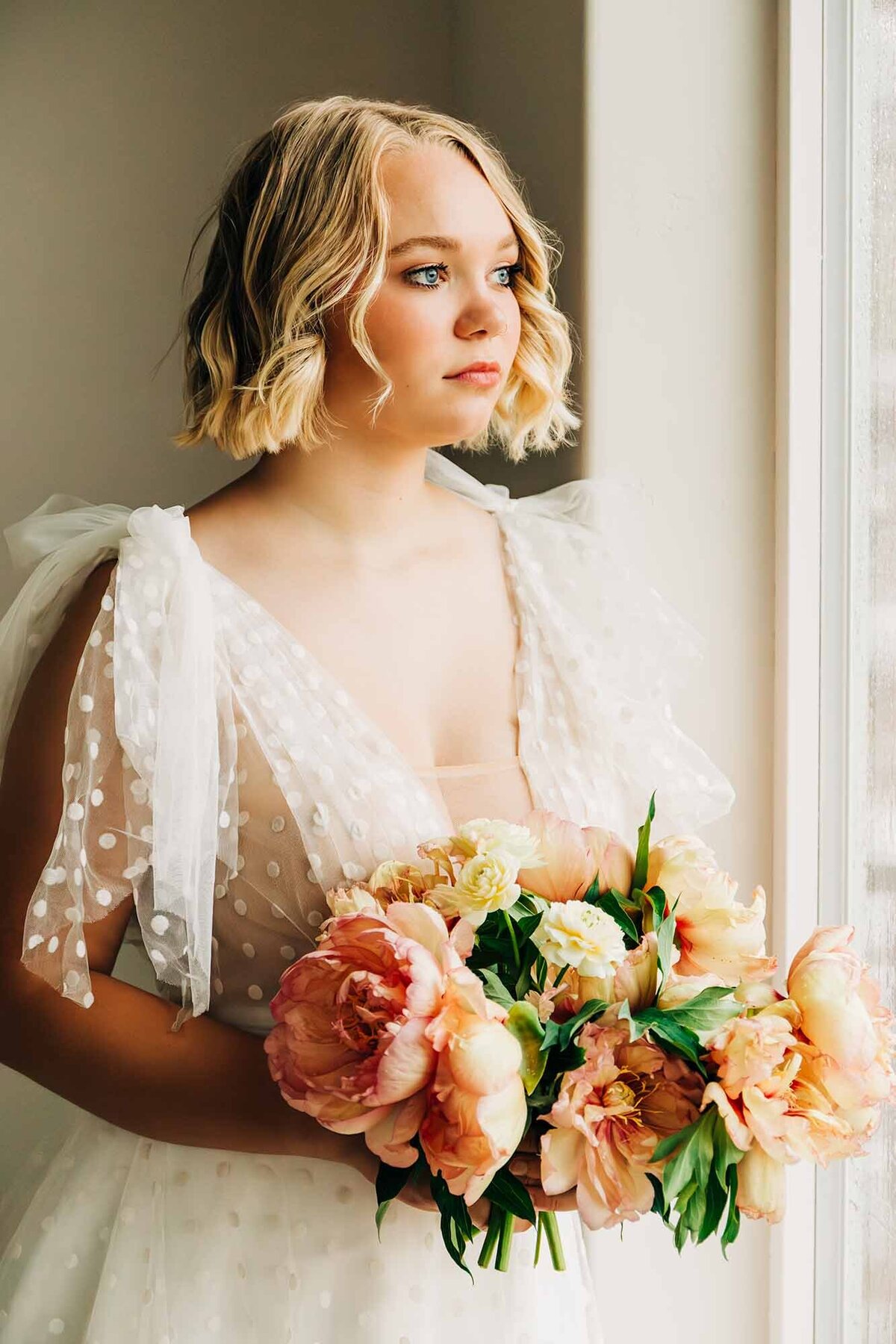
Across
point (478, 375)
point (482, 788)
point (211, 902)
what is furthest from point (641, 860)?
point (478, 375)

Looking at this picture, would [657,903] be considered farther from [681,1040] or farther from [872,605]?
[872,605]

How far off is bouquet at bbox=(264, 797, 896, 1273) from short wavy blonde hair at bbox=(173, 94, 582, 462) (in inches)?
17.6

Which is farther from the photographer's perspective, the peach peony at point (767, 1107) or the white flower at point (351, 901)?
the white flower at point (351, 901)

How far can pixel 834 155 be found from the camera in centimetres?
142

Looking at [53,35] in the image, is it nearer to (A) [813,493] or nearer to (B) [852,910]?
(A) [813,493]

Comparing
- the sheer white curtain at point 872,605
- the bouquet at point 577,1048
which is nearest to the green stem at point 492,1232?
the bouquet at point 577,1048

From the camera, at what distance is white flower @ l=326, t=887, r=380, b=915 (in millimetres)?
952

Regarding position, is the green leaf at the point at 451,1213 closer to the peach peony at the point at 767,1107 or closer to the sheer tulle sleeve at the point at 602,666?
the peach peony at the point at 767,1107

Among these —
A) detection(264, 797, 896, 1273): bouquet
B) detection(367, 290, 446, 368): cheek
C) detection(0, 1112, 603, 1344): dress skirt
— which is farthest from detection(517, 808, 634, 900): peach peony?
detection(367, 290, 446, 368): cheek

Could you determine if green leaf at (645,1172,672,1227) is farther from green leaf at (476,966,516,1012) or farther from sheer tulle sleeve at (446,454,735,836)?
sheer tulle sleeve at (446,454,735,836)

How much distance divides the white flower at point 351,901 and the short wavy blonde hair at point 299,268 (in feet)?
1.32

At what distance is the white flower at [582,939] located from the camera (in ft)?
2.83

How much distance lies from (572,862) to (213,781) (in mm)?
303

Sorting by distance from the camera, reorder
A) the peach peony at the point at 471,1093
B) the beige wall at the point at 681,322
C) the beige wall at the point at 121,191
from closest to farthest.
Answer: the peach peony at the point at 471,1093 → the beige wall at the point at 681,322 → the beige wall at the point at 121,191
